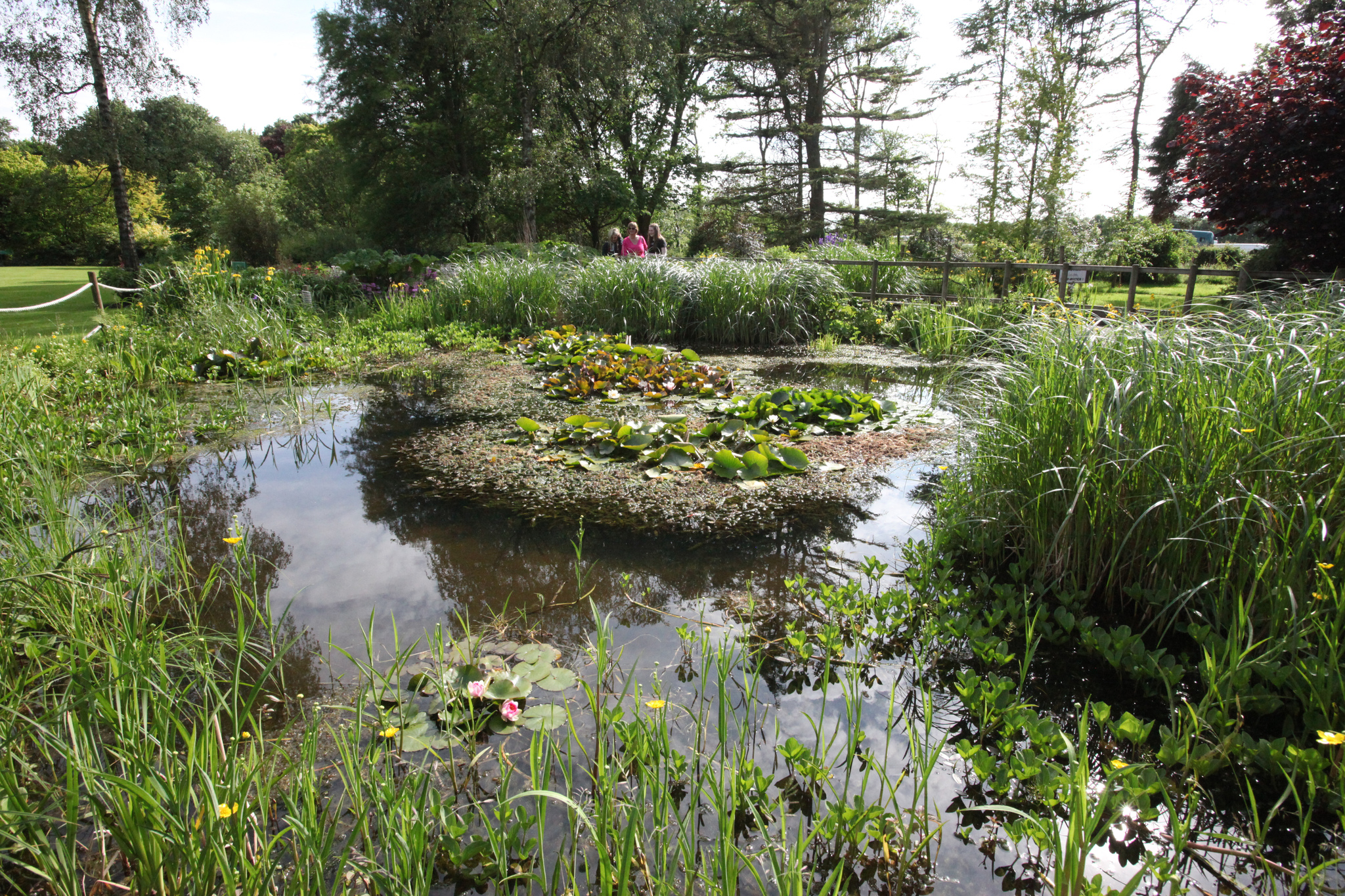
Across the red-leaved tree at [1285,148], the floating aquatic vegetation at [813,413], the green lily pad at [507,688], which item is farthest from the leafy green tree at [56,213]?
the red-leaved tree at [1285,148]

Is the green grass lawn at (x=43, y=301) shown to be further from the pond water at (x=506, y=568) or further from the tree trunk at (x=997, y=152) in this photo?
the tree trunk at (x=997, y=152)

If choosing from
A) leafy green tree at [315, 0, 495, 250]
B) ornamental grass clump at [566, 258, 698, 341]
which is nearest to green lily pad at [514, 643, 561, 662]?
ornamental grass clump at [566, 258, 698, 341]

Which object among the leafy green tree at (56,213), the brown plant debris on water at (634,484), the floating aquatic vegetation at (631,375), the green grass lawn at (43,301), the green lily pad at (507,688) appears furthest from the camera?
the leafy green tree at (56,213)

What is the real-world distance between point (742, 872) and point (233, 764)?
1125 millimetres

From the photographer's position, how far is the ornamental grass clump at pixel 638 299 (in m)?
9.02

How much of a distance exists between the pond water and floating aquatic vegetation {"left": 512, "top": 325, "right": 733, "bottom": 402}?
2.12 meters

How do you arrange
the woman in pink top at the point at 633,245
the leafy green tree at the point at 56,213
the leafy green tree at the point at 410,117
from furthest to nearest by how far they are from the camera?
the leafy green tree at the point at 56,213 → the leafy green tree at the point at 410,117 → the woman in pink top at the point at 633,245

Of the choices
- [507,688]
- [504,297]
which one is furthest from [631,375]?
[507,688]

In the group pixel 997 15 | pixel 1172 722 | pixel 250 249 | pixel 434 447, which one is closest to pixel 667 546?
pixel 1172 722

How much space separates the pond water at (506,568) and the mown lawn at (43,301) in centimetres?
530

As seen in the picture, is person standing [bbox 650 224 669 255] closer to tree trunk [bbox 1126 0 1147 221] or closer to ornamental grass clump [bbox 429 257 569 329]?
ornamental grass clump [bbox 429 257 569 329]

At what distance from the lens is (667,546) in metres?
3.13

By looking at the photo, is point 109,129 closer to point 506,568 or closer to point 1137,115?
point 506,568

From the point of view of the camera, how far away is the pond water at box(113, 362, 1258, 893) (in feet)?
6.56
